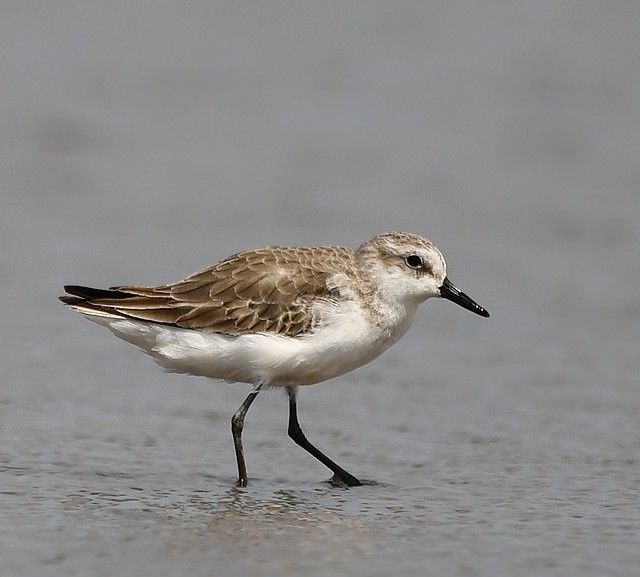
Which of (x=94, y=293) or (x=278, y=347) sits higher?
(x=94, y=293)

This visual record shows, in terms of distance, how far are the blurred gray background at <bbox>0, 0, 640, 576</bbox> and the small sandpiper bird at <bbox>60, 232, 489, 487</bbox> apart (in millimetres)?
578

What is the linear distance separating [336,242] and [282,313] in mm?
5044

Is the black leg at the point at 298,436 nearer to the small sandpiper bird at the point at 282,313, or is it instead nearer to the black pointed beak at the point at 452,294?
the small sandpiper bird at the point at 282,313

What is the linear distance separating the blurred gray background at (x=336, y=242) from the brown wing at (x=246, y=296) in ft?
2.59

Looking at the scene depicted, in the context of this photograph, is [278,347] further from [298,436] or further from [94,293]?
[94,293]

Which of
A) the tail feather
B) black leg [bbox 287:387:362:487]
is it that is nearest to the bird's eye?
black leg [bbox 287:387:362:487]

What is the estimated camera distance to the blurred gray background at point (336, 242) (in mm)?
5914

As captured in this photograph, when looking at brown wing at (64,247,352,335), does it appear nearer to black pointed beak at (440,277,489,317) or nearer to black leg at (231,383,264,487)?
black leg at (231,383,264,487)

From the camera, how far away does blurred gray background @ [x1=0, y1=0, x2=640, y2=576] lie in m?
5.91

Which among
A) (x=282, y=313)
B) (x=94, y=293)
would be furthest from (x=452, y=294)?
(x=94, y=293)

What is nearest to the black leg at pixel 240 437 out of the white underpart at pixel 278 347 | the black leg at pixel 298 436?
the white underpart at pixel 278 347

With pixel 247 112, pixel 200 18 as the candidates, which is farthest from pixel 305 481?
pixel 200 18

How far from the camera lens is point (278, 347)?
6.82 m

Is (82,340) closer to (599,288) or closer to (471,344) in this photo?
(471,344)
